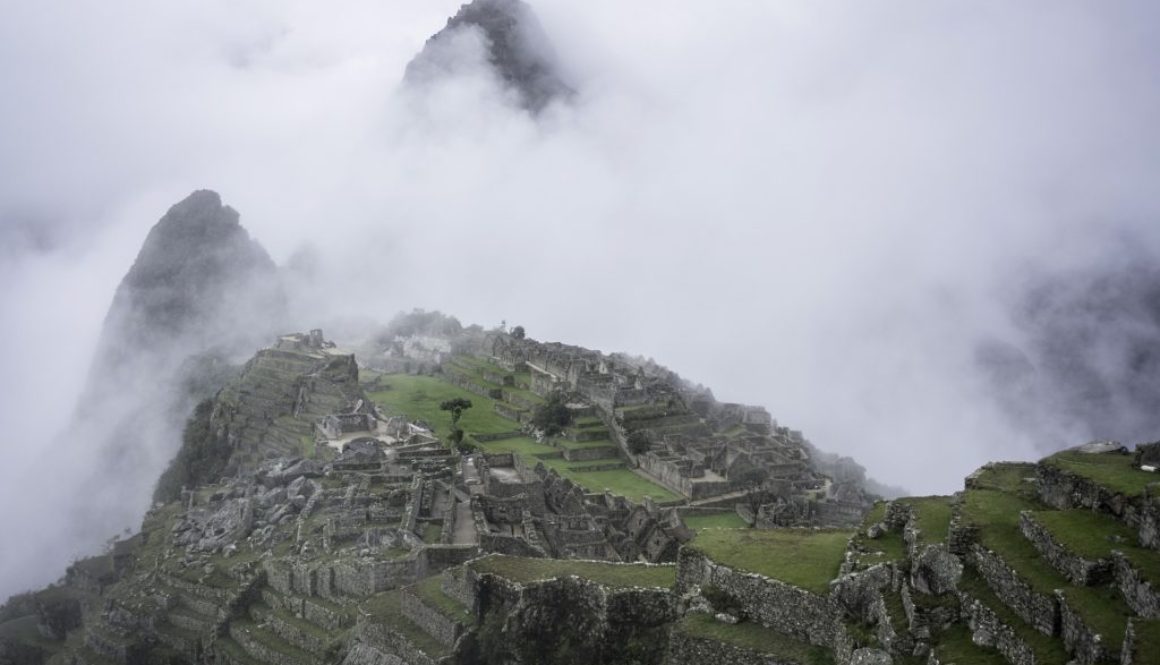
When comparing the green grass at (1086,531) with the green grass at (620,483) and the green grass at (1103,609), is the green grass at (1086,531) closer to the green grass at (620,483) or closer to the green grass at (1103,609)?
the green grass at (1103,609)

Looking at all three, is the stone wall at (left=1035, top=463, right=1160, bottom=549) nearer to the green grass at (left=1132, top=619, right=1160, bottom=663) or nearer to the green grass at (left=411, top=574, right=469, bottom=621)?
the green grass at (left=1132, top=619, right=1160, bottom=663)

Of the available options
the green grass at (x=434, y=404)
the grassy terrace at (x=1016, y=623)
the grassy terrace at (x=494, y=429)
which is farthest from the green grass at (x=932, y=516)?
the green grass at (x=434, y=404)

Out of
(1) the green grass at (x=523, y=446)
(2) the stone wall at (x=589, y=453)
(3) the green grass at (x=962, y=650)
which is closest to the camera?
(3) the green grass at (x=962, y=650)

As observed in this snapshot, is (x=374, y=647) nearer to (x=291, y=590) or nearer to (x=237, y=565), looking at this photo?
(x=291, y=590)

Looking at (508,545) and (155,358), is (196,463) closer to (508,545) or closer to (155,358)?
(508,545)

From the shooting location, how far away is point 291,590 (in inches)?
1190

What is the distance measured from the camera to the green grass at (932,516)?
16578 millimetres

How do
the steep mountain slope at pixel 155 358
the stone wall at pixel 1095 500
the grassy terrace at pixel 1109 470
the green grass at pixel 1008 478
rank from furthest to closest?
the steep mountain slope at pixel 155 358
the green grass at pixel 1008 478
the grassy terrace at pixel 1109 470
the stone wall at pixel 1095 500

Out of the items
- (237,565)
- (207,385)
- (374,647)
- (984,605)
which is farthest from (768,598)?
(207,385)

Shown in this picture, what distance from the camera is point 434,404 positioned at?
239ft

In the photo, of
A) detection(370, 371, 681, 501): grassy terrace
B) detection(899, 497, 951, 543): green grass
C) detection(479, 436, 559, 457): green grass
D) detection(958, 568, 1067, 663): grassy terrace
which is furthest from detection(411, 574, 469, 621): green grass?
detection(479, 436, 559, 457): green grass

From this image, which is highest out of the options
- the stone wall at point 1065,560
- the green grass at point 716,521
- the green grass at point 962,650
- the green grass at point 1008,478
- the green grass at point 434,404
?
the green grass at point 434,404

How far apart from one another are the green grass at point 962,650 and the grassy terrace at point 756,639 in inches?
89.4

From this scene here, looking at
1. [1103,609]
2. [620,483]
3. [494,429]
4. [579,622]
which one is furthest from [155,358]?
[1103,609]
